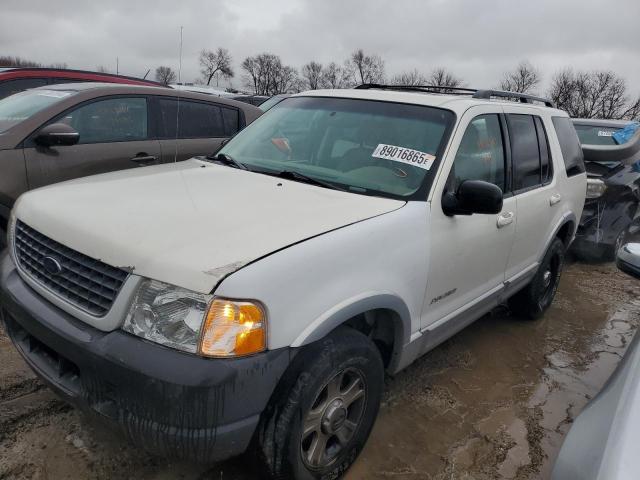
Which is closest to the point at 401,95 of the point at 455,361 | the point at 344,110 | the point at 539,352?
the point at 344,110

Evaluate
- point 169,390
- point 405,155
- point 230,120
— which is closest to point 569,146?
point 405,155

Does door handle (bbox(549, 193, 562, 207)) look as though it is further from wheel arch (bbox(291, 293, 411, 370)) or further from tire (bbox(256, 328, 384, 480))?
tire (bbox(256, 328, 384, 480))

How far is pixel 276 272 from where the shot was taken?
185 centimetres

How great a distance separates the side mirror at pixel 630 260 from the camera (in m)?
2.34

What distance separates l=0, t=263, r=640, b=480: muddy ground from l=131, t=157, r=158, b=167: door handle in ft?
6.40

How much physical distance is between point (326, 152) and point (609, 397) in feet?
6.41

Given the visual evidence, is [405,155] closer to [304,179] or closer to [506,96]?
[304,179]

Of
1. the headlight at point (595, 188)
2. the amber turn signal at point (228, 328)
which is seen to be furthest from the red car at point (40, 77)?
the headlight at point (595, 188)

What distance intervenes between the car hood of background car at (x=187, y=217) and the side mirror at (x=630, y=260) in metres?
1.07

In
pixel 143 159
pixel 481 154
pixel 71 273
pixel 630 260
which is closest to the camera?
pixel 71 273

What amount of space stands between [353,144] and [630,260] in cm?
158

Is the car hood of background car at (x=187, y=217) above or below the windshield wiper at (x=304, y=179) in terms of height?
below

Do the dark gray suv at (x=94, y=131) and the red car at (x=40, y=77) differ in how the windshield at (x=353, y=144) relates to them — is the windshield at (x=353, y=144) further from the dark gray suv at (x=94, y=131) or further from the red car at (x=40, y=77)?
the red car at (x=40, y=77)

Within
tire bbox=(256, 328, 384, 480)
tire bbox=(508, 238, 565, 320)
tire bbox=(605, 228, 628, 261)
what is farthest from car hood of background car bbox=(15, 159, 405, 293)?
tire bbox=(605, 228, 628, 261)
